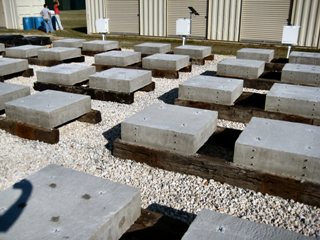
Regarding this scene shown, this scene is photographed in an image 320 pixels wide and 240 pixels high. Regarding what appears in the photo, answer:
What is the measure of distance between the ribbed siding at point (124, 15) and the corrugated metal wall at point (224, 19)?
4653mm

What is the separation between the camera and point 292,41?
515 inches

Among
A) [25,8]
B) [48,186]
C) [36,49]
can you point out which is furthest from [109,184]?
[25,8]

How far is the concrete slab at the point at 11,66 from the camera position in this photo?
10172 millimetres

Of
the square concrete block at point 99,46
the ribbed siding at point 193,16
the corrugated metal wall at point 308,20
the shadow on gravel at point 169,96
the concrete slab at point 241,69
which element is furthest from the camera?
the ribbed siding at point 193,16

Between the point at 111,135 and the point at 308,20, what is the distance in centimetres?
1346

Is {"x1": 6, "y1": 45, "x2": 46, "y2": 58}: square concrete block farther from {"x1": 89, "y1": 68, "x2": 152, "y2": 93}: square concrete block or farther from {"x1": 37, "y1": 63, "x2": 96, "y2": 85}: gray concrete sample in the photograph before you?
{"x1": 89, "y1": 68, "x2": 152, "y2": 93}: square concrete block

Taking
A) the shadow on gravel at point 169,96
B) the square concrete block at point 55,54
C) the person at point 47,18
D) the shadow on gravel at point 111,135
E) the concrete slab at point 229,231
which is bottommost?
the shadow on gravel at point 111,135

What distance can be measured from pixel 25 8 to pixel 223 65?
748 inches

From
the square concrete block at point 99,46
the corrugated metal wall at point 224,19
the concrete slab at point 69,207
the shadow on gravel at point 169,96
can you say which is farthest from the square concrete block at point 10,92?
the corrugated metal wall at point 224,19

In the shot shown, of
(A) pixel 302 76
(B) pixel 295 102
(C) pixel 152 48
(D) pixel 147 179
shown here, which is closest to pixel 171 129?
(D) pixel 147 179

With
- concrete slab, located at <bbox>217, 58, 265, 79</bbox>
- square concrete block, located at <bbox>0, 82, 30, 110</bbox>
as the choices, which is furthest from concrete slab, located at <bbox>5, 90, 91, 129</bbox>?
concrete slab, located at <bbox>217, 58, 265, 79</bbox>

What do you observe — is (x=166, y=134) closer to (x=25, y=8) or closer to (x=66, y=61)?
(x=66, y=61)

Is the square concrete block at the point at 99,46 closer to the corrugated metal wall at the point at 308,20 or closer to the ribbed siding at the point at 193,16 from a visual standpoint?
the ribbed siding at the point at 193,16

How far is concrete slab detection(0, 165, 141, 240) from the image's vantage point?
3111mm
